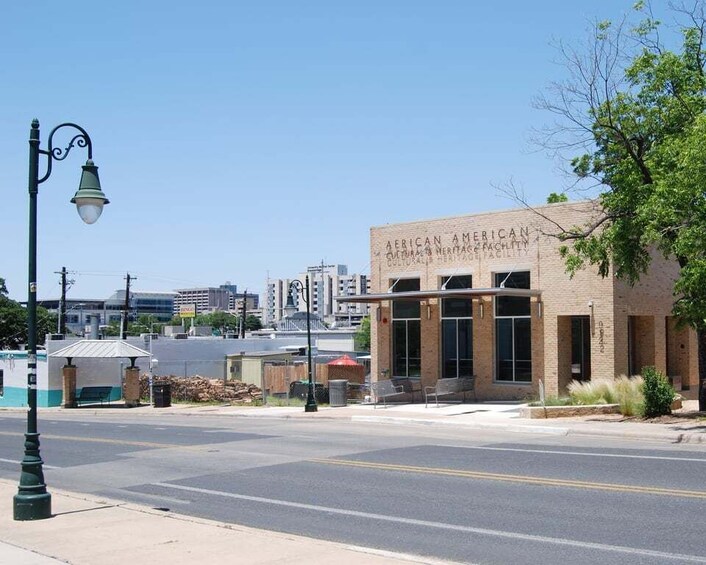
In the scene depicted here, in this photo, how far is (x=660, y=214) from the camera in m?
18.5

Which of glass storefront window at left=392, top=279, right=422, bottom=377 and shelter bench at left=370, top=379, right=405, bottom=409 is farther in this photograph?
glass storefront window at left=392, top=279, right=422, bottom=377

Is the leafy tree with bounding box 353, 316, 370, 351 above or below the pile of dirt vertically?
above

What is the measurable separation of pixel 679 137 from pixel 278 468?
1190 centimetres

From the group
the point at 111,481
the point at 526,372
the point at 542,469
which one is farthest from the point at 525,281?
the point at 111,481

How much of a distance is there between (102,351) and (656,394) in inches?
1057

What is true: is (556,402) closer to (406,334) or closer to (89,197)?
(406,334)

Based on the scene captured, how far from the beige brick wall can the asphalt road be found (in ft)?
23.4

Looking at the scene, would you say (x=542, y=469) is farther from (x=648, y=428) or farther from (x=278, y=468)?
(x=648, y=428)

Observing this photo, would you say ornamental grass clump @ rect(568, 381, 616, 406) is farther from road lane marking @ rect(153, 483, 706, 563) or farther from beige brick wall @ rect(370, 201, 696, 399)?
road lane marking @ rect(153, 483, 706, 563)

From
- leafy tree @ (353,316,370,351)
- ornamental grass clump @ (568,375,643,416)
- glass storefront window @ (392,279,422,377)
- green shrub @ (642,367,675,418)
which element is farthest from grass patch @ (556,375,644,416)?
leafy tree @ (353,316,370,351)

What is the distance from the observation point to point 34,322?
1122cm

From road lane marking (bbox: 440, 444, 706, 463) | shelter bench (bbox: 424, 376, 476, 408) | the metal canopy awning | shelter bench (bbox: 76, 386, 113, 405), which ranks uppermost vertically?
the metal canopy awning

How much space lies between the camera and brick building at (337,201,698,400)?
89.2 ft

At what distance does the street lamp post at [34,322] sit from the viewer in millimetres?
10922
